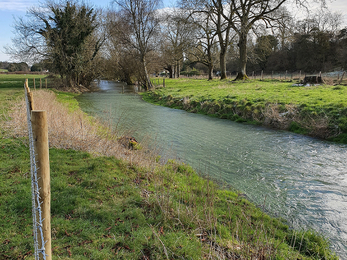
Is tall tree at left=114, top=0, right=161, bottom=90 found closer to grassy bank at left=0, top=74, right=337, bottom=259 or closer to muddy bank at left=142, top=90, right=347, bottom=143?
muddy bank at left=142, top=90, right=347, bottom=143

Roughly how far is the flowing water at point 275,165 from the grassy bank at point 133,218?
2.17 feet

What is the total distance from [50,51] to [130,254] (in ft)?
103

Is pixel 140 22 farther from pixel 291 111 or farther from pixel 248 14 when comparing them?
pixel 291 111

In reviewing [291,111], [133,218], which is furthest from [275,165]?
[291,111]

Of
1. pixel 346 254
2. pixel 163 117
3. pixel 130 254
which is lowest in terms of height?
pixel 346 254

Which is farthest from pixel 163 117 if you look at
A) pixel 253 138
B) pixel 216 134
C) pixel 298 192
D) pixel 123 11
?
pixel 123 11

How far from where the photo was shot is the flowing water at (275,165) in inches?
213

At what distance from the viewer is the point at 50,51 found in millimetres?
29547

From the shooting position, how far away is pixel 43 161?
2318mm

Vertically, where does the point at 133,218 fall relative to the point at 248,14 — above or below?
below

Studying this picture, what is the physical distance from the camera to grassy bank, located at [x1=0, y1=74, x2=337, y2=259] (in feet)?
11.9

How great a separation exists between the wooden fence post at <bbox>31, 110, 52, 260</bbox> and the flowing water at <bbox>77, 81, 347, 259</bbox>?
122 inches

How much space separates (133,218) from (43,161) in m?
2.59

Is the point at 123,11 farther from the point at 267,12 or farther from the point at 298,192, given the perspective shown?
the point at 298,192
